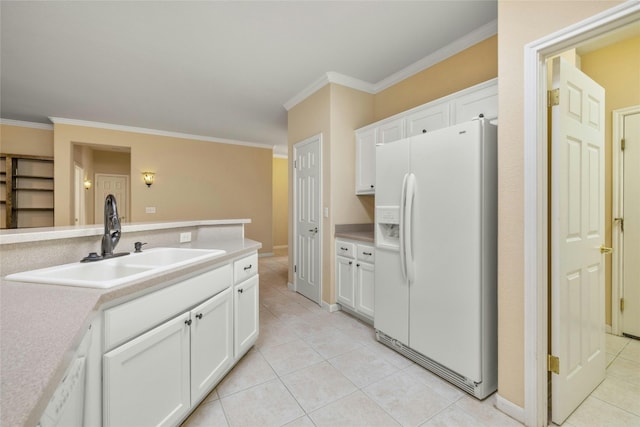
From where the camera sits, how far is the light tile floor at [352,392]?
1.53 metres

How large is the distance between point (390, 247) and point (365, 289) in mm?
698

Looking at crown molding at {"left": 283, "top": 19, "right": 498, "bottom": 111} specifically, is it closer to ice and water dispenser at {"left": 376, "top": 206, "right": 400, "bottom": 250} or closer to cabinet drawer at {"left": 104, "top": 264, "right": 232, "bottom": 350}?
ice and water dispenser at {"left": 376, "top": 206, "right": 400, "bottom": 250}

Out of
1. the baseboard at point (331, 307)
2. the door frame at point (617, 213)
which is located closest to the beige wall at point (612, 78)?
the door frame at point (617, 213)

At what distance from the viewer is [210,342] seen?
164 cm

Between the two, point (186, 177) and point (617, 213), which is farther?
point (186, 177)

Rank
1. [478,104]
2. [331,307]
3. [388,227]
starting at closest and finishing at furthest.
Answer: [478,104] < [388,227] < [331,307]

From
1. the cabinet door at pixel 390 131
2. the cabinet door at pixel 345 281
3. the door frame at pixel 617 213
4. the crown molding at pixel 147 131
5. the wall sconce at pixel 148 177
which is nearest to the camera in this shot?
the door frame at pixel 617 213

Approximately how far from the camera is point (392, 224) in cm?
234

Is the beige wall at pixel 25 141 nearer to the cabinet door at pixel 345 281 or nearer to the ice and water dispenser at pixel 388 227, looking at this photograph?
the cabinet door at pixel 345 281

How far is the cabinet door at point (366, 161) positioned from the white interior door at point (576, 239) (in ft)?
5.58

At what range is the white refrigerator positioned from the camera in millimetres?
1682

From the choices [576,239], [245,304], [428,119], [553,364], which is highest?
[428,119]

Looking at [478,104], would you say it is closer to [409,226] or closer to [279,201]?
[409,226]

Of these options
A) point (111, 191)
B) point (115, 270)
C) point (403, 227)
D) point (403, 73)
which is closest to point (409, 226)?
point (403, 227)
